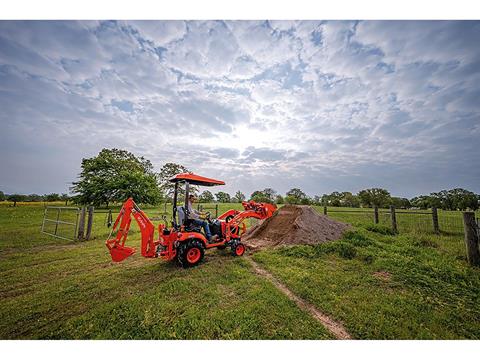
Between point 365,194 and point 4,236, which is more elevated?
point 365,194

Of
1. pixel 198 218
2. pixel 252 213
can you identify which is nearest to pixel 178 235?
pixel 198 218

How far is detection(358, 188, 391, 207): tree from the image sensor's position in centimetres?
4117

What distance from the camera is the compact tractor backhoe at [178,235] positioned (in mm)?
5071

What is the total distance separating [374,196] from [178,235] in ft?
161

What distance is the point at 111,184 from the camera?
28.8 m

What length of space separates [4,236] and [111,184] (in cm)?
2063

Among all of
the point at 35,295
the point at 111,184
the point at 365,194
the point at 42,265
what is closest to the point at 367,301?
the point at 35,295

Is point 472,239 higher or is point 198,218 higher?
point 198,218

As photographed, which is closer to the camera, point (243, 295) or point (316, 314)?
point (316, 314)

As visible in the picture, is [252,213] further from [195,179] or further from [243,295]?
[243,295]

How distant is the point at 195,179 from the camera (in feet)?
20.0

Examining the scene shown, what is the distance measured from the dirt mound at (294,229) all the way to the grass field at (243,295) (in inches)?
39.5

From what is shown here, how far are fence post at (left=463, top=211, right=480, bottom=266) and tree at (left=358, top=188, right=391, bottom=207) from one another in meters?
40.4

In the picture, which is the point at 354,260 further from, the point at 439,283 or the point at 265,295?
the point at 265,295
